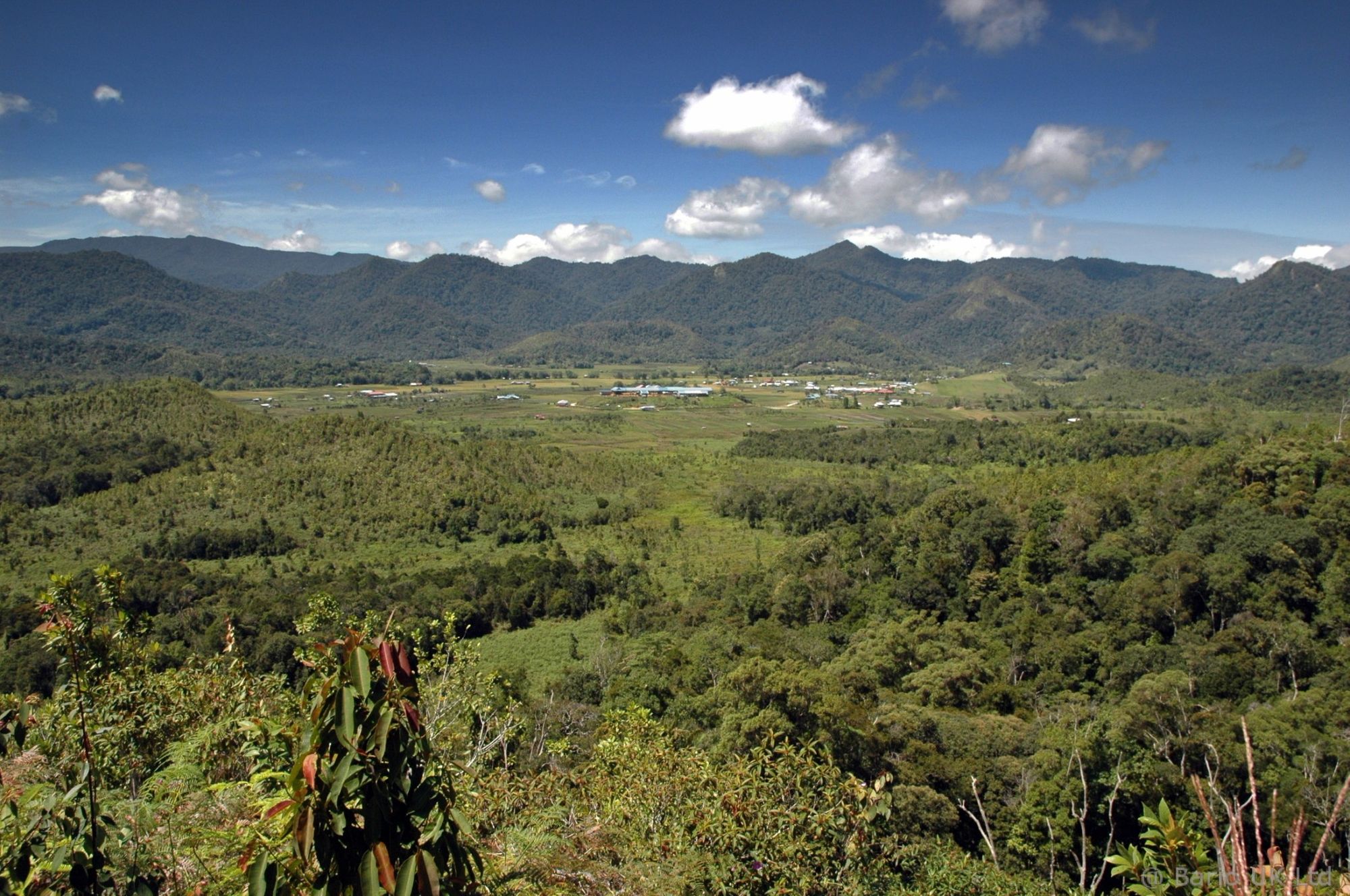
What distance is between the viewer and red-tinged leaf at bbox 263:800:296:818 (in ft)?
9.77

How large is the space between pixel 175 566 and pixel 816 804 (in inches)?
1819

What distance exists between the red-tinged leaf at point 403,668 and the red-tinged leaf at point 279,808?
666mm

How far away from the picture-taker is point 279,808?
3.01 meters

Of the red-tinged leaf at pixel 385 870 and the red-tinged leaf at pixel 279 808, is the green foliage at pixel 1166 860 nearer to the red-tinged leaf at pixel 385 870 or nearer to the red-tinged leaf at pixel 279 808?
the red-tinged leaf at pixel 385 870

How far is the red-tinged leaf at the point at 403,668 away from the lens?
2.92 m

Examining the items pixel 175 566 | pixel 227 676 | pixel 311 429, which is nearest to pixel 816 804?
pixel 227 676

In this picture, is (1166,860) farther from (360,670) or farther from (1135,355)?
(1135,355)

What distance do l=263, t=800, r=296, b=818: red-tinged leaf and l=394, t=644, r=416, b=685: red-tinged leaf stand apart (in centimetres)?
67

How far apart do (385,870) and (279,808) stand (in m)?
0.52

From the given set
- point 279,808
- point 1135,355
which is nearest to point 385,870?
point 279,808

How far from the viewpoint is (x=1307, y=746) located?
1942cm

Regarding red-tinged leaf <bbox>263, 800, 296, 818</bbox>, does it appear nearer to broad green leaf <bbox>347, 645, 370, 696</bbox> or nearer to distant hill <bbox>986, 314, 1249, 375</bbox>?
broad green leaf <bbox>347, 645, 370, 696</bbox>

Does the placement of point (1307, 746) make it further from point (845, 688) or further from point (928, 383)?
point (928, 383)

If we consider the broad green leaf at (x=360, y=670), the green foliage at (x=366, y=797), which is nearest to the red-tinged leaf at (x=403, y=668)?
the green foliage at (x=366, y=797)
